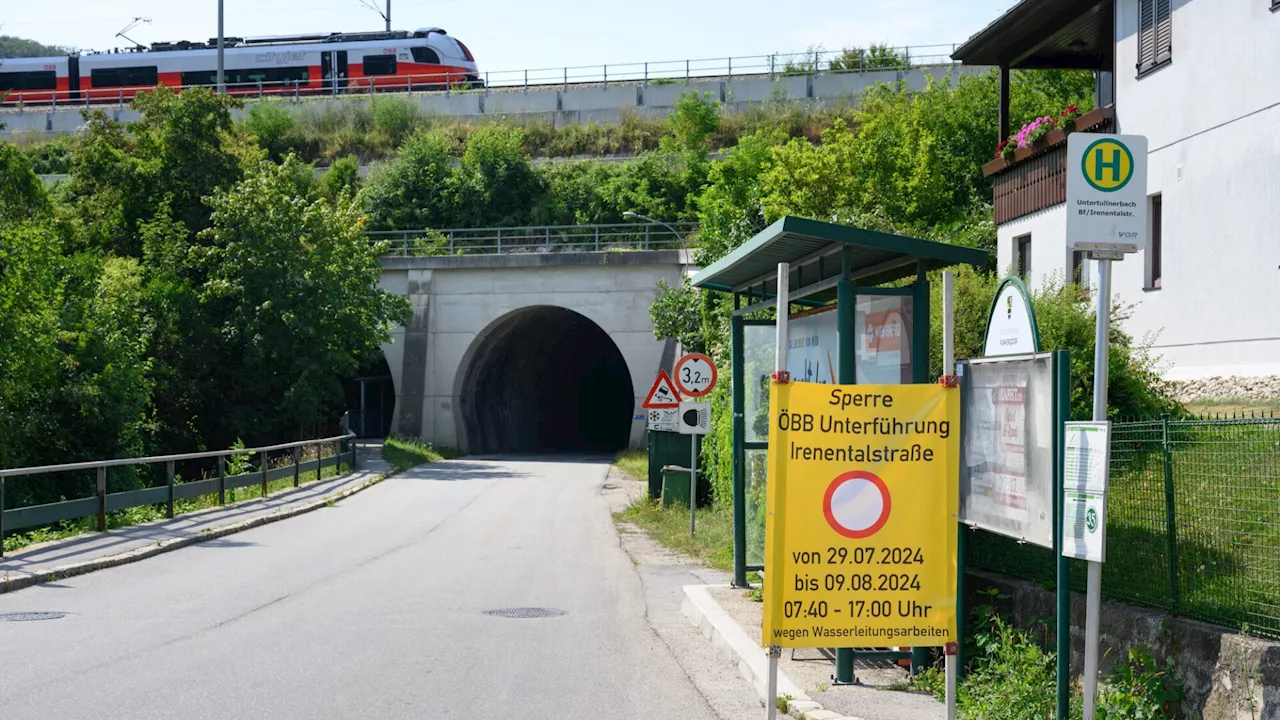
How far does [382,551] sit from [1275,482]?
12.7 metres

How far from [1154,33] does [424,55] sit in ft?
155

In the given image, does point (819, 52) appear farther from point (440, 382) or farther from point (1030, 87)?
point (440, 382)

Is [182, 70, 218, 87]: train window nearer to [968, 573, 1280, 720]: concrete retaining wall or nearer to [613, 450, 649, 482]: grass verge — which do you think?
[613, 450, 649, 482]: grass verge

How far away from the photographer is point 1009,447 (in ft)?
24.0

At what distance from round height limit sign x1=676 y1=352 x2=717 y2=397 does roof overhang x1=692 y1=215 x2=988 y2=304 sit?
682cm

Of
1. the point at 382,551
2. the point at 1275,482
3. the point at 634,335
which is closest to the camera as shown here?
the point at 1275,482

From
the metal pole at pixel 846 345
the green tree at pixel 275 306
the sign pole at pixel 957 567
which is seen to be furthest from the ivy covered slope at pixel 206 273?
the sign pole at pixel 957 567

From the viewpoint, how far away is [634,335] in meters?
44.0

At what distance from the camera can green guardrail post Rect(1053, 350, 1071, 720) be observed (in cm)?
649

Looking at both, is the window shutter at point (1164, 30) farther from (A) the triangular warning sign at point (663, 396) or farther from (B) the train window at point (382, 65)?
(B) the train window at point (382, 65)

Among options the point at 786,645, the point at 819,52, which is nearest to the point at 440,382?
the point at 819,52

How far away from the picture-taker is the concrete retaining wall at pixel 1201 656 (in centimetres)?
579

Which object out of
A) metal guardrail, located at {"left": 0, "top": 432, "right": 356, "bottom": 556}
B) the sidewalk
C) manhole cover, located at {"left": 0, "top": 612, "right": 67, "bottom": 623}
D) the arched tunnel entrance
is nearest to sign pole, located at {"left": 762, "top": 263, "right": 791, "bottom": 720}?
manhole cover, located at {"left": 0, "top": 612, "right": 67, "bottom": 623}

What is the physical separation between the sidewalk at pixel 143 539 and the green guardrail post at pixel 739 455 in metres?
7.56
